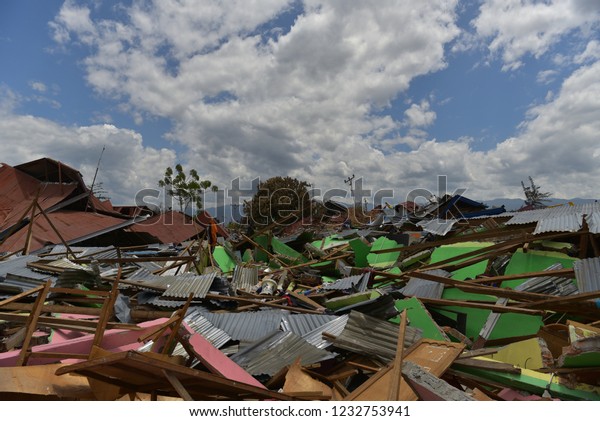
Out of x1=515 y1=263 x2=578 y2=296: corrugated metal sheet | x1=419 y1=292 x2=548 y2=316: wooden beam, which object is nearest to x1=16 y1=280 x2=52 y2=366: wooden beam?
x1=419 y1=292 x2=548 y2=316: wooden beam

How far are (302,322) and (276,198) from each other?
2923cm

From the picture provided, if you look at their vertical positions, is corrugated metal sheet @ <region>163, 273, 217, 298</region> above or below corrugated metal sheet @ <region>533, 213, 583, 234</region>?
below

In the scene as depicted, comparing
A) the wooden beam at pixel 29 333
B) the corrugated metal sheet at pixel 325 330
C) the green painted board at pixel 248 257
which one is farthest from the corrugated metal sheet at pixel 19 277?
the green painted board at pixel 248 257

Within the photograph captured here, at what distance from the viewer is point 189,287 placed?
215 inches

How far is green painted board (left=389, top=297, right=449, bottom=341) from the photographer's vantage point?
4191 mm

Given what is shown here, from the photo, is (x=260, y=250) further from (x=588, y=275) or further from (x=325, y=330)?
(x=588, y=275)

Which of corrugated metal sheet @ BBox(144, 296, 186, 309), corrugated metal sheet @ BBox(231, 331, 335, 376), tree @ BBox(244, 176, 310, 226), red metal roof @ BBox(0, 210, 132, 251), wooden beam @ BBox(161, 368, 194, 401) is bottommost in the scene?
corrugated metal sheet @ BBox(231, 331, 335, 376)

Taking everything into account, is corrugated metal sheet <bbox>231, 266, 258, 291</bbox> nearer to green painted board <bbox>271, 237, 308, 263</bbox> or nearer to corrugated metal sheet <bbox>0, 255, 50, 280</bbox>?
green painted board <bbox>271, 237, 308, 263</bbox>

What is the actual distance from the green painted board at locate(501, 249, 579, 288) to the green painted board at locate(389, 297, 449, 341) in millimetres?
1938

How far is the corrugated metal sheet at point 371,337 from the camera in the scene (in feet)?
10.8

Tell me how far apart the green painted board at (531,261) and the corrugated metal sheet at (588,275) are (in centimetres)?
72

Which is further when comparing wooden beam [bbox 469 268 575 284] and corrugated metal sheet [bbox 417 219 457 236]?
corrugated metal sheet [bbox 417 219 457 236]

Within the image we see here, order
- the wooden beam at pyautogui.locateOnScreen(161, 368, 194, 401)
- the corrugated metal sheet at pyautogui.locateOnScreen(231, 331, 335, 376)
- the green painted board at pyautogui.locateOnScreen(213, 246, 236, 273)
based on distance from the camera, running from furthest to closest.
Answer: the green painted board at pyautogui.locateOnScreen(213, 246, 236, 273)
the corrugated metal sheet at pyautogui.locateOnScreen(231, 331, 335, 376)
the wooden beam at pyautogui.locateOnScreen(161, 368, 194, 401)

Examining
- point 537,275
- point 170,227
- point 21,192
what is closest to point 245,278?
point 537,275
